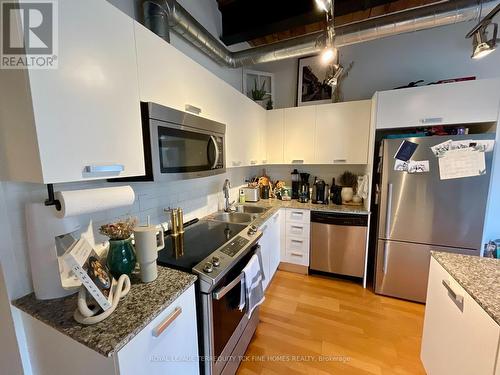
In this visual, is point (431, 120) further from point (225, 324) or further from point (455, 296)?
point (225, 324)

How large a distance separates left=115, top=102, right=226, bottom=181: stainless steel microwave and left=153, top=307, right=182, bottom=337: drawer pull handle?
2.01 ft

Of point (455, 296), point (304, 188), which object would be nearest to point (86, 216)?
point (455, 296)

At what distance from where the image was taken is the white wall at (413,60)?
7.26 feet

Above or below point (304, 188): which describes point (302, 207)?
below

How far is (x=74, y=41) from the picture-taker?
748 mm

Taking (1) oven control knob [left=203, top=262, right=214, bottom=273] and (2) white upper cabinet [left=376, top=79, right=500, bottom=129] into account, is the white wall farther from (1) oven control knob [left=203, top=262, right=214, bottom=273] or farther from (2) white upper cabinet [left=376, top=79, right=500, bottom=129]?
(1) oven control knob [left=203, top=262, right=214, bottom=273]

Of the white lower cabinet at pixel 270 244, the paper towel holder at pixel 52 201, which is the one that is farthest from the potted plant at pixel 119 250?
the white lower cabinet at pixel 270 244

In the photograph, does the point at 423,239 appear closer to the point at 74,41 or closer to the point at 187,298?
the point at 187,298

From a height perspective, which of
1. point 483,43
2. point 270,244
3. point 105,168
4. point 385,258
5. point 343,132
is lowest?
point 385,258

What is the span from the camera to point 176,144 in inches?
46.3

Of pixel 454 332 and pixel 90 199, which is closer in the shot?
pixel 90 199

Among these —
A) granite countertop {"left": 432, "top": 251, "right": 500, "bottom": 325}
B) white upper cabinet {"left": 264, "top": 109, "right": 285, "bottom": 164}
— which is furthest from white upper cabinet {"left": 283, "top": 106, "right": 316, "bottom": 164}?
granite countertop {"left": 432, "top": 251, "right": 500, "bottom": 325}

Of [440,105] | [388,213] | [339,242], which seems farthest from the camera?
[339,242]

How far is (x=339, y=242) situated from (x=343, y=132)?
49.8 inches
